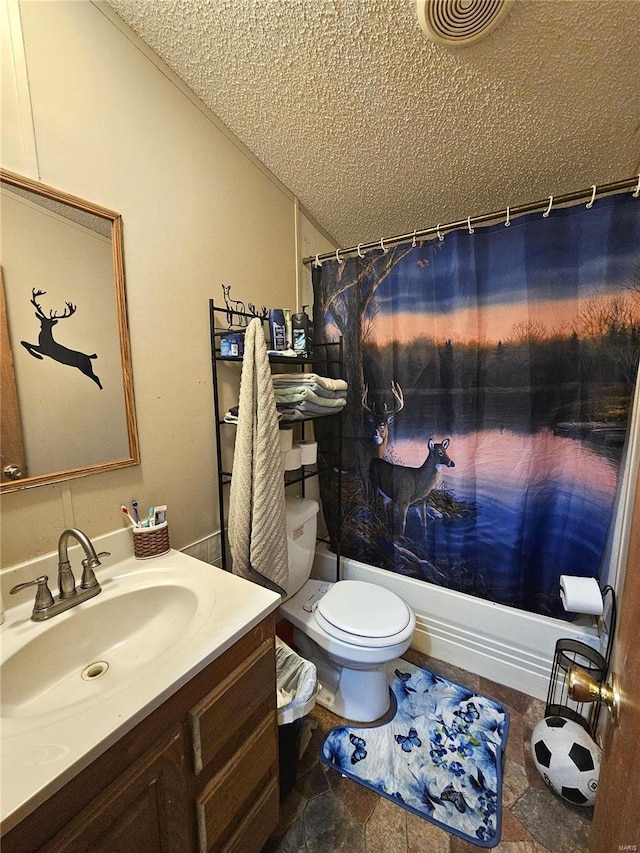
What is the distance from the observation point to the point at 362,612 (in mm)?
1348

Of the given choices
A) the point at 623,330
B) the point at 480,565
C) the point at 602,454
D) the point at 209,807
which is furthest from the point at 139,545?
the point at 623,330

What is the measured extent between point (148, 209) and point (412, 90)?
0.93 meters

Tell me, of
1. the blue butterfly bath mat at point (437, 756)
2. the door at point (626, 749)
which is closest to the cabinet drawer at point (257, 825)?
the blue butterfly bath mat at point (437, 756)

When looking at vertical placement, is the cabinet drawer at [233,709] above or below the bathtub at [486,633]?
above

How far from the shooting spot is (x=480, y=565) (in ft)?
5.08

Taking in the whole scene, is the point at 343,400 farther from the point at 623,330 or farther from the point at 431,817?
the point at 431,817

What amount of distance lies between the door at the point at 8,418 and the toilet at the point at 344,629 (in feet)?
2.96

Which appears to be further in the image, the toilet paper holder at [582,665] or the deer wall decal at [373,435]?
the deer wall decal at [373,435]

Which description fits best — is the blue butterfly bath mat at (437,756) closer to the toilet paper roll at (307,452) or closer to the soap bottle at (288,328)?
the toilet paper roll at (307,452)

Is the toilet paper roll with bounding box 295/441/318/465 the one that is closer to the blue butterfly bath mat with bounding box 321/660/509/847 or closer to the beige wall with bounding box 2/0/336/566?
the beige wall with bounding box 2/0/336/566

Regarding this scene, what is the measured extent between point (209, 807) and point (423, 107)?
6.64ft

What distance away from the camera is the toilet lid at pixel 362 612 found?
49.5 inches

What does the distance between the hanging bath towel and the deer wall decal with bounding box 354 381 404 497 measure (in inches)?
26.5

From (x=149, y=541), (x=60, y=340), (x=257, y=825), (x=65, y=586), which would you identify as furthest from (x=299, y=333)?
(x=257, y=825)
